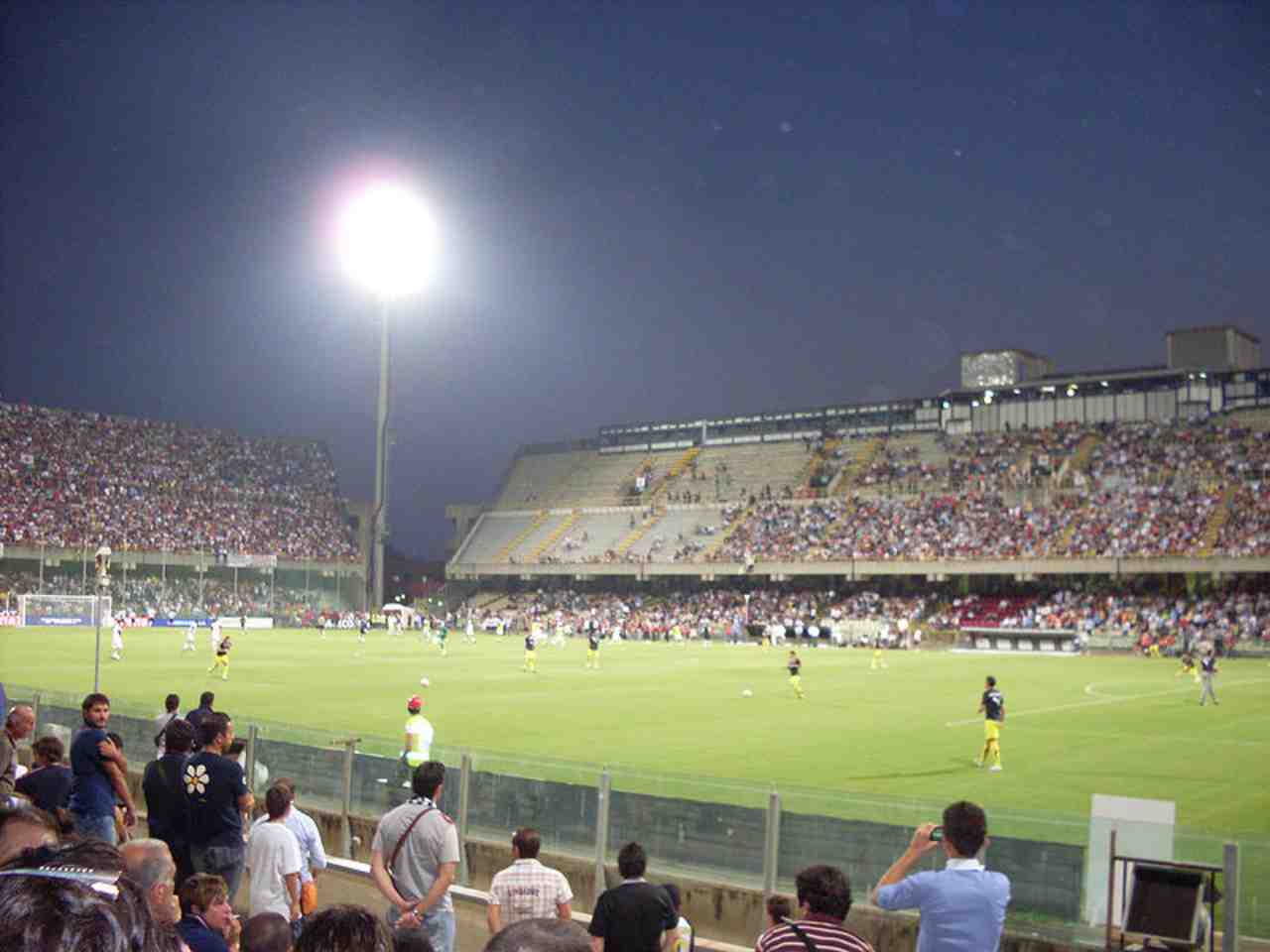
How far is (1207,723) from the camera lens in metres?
28.7

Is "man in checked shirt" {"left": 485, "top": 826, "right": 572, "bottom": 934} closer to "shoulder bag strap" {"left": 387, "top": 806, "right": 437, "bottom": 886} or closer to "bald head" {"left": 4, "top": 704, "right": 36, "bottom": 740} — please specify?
"shoulder bag strap" {"left": 387, "top": 806, "right": 437, "bottom": 886}

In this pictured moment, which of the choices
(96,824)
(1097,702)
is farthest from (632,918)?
(1097,702)

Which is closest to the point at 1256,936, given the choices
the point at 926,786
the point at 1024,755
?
the point at 926,786

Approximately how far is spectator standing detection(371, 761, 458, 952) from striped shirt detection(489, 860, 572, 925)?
1.86ft

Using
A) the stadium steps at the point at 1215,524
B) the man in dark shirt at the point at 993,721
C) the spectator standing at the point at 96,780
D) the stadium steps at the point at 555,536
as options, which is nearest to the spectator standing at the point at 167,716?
the spectator standing at the point at 96,780

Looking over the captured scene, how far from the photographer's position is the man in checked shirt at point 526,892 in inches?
267

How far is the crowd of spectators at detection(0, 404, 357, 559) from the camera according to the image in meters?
76.4

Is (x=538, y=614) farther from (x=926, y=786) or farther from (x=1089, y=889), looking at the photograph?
(x=1089, y=889)

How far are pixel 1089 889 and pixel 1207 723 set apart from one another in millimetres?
22619

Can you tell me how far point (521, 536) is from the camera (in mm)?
100188

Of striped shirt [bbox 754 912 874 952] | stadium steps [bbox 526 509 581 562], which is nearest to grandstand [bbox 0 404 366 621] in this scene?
stadium steps [bbox 526 509 581 562]

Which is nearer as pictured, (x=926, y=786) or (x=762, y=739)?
(x=926, y=786)

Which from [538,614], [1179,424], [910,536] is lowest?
[538,614]

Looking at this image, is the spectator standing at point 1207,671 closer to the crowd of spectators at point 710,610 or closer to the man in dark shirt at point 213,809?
the man in dark shirt at point 213,809
